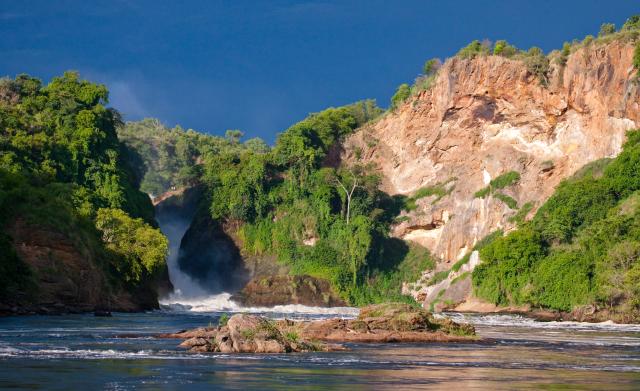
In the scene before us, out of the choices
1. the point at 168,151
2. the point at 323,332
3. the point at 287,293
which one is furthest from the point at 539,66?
the point at 168,151

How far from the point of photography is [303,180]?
107625 millimetres

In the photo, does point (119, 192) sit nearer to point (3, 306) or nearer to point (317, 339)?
point (3, 306)

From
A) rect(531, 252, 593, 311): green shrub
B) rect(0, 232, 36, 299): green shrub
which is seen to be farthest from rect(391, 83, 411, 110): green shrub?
rect(0, 232, 36, 299): green shrub

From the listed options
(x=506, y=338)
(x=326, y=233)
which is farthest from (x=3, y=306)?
(x=326, y=233)

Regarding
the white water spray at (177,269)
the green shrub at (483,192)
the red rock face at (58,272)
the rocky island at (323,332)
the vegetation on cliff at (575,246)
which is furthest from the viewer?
the white water spray at (177,269)

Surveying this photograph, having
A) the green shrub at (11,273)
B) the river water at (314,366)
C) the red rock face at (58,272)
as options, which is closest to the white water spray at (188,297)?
the red rock face at (58,272)

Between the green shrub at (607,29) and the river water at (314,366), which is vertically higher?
the green shrub at (607,29)

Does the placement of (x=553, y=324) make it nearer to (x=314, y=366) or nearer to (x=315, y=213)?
(x=314, y=366)

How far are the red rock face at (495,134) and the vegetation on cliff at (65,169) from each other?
30262mm

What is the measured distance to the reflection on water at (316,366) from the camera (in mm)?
20797

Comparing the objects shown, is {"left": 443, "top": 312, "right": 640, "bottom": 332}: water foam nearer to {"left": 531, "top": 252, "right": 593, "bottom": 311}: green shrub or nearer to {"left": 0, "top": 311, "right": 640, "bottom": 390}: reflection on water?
{"left": 531, "top": 252, "right": 593, "bottom": 311}: green shrub

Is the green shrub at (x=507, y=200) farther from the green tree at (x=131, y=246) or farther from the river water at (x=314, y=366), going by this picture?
the river water at (x=314, y=366)

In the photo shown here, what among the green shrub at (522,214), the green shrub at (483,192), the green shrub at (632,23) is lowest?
the green shrub at (522,214)

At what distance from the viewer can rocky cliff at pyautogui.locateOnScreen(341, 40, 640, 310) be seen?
88.1 meters
